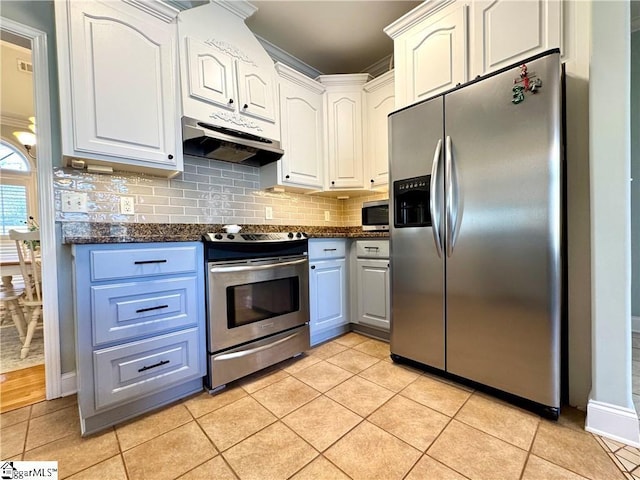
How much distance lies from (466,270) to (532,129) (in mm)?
762

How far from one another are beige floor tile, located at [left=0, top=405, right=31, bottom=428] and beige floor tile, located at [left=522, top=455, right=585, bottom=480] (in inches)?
91.2

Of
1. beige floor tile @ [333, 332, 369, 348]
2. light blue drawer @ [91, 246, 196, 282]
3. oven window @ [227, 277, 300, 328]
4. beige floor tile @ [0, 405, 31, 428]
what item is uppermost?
light blue drawer @ [91, 246, 196, 282]

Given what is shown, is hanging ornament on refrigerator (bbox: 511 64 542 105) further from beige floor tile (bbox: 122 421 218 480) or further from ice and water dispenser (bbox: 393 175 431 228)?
beige floor tile (bbox: 122 421 218 480)

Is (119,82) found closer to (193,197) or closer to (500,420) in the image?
(193,197)

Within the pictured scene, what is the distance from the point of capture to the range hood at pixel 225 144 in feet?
5.87

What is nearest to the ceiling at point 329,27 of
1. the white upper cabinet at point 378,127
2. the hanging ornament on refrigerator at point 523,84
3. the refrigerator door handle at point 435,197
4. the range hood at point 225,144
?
the white upper cabinet at point 378,127

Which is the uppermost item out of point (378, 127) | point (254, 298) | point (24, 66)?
point (24, 66)

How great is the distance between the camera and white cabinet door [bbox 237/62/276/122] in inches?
80.8

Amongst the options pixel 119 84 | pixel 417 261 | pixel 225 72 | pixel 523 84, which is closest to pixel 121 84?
pixel 119 84

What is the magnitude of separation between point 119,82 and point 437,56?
6.54 feet

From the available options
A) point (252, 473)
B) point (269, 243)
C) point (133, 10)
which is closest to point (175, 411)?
point (252, 473)

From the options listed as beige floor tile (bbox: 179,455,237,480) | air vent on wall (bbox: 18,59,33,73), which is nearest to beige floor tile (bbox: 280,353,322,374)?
beige floor tile (bbox: 179,455,237,480)

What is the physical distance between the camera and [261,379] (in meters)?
1.76

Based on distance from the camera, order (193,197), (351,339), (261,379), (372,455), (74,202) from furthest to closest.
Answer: (351,339), (193,197), (261,379), (74,202), (372,455)
